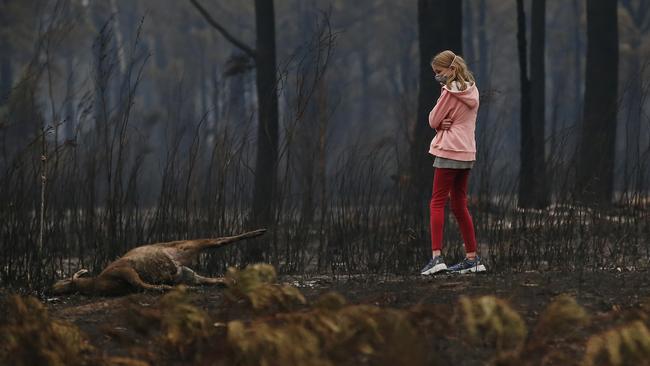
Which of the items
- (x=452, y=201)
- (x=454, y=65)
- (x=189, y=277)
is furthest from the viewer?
(x=452, y=201)

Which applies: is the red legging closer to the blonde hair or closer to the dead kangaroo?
the blonde hair

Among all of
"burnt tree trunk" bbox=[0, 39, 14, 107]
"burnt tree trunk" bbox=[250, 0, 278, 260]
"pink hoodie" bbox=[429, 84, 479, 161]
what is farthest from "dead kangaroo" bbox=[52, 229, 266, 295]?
"burnt tree trunk" bbox=[0, 39, 14, 107]

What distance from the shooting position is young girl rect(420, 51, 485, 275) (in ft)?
20.3

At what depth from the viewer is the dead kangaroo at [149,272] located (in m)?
5.86

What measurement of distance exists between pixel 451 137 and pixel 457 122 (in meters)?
0.10

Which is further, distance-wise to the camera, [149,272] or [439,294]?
[149,272]

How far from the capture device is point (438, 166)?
6180 mm

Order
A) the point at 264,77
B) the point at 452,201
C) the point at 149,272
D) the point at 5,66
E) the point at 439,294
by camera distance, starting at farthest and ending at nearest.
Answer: the point at 5,66
the point at 264,77
the point at 452,201
the point at 149,272
the point at 439,294

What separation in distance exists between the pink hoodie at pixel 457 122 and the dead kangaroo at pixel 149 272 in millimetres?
1138

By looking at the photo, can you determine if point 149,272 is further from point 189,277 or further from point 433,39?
point 433,39

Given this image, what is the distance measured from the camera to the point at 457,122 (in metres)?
6.24

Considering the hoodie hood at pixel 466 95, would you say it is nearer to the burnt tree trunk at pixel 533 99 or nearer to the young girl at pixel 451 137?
the young girl at pixel 451 137

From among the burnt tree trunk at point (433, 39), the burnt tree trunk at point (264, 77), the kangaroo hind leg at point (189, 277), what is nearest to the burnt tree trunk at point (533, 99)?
the burnt tree trunk at point (433, 39)

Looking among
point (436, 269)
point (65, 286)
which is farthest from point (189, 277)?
point (436, 269)
